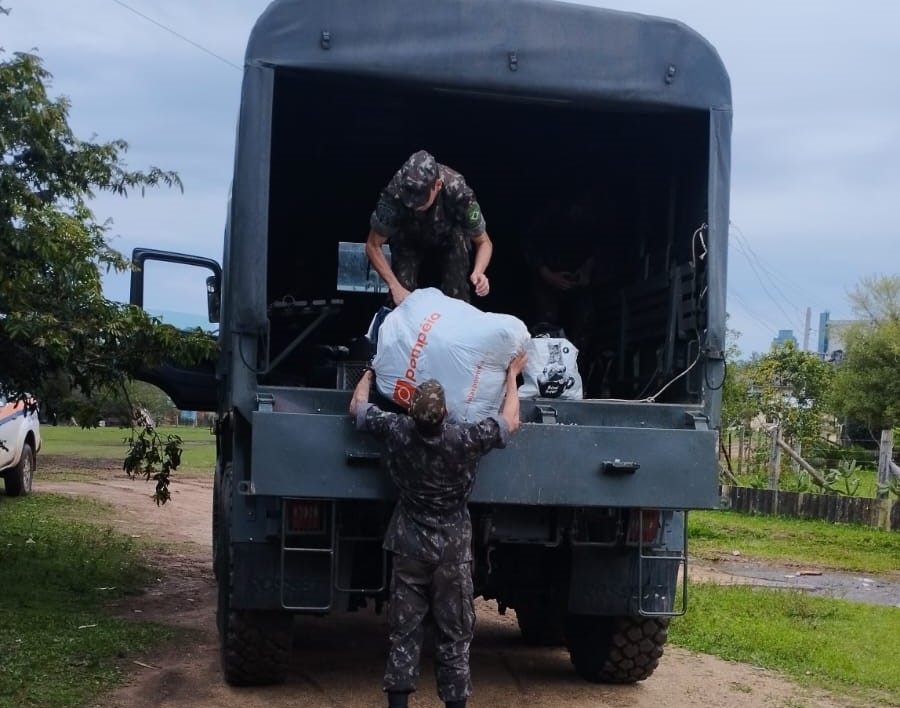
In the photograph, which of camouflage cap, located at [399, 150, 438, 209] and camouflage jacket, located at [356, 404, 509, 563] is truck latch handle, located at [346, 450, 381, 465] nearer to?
camouflage jacket, located at [356, 404, 509, 563]

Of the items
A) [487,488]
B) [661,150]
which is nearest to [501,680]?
[487,488]

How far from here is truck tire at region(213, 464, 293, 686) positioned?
5465 millimetres

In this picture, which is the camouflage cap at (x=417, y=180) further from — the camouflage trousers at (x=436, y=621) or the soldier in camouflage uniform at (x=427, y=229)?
the camouflage trousers at (x=436, y=621)

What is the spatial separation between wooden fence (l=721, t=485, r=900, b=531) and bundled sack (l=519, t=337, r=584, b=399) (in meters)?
8.78

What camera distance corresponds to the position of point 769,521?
49.3 feet

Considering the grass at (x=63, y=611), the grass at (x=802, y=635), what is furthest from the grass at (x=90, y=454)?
the grass at (x=802, y=635)

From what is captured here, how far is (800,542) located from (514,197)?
6.87 m

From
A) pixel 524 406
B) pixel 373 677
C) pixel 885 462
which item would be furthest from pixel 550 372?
pixel 885 462

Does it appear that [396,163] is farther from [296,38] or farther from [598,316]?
[296,38]

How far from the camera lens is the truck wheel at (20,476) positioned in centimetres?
1425

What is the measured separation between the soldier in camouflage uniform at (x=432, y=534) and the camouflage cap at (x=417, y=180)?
1111 mm

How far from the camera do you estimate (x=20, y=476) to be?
14.4 meters

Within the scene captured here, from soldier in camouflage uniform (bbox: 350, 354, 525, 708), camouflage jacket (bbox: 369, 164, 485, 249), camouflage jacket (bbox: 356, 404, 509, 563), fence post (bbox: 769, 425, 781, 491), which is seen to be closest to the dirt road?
soldier in camouflage uniform (bbox: 350, 354, 525, 708)

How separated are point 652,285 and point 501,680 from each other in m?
2.22
